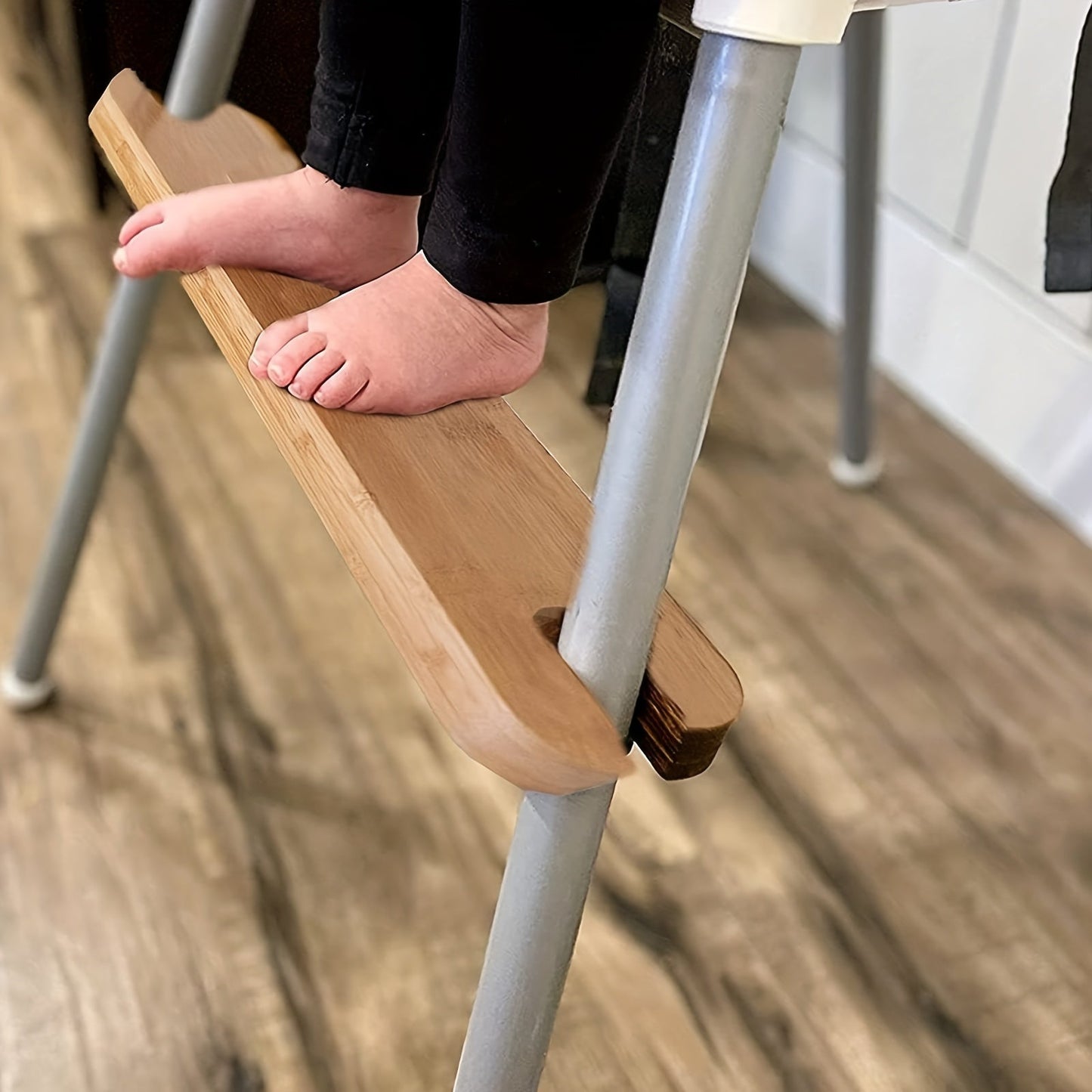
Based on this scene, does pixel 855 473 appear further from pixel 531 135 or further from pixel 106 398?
pixel 531 135

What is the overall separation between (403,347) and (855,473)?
78 centimetres

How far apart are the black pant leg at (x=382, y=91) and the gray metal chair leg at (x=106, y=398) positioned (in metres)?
0.14

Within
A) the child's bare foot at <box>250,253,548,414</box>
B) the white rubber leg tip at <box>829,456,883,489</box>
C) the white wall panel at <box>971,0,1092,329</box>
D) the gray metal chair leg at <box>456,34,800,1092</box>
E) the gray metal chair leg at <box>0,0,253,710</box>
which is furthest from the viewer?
the white rubber leg tip at <box>829,456,883,489</box>

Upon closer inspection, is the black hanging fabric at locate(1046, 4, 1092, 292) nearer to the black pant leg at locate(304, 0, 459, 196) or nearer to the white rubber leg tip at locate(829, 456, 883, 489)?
the black pant leg at locate(304, 0, 459, 196)

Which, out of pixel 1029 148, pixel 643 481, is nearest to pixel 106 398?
pixel 643 481

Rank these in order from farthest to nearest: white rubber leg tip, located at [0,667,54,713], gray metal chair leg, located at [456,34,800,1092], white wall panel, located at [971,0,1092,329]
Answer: white wall panel, located at [971,0,1092,329]
white rubber leg tip, located at [0,667,54,713]
gray metal chair leg, located at [456,34,800,1092]

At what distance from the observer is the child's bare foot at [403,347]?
46cm

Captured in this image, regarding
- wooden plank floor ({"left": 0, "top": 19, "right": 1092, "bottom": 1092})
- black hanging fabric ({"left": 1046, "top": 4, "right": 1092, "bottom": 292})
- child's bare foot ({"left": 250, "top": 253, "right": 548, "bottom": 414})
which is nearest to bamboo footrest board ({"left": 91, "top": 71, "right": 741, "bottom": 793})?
child's bare foot ({"left": 250, "top": 253, "right": 548, "bottom": 414})

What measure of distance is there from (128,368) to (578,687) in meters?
0.50

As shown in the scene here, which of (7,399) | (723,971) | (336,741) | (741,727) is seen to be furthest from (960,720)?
(7,399)

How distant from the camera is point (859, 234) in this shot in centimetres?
99

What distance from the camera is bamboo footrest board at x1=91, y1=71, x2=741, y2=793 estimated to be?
350 millimetres

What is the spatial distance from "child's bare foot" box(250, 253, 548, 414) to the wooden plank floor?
0.42 feet

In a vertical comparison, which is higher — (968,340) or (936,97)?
(936,97)
